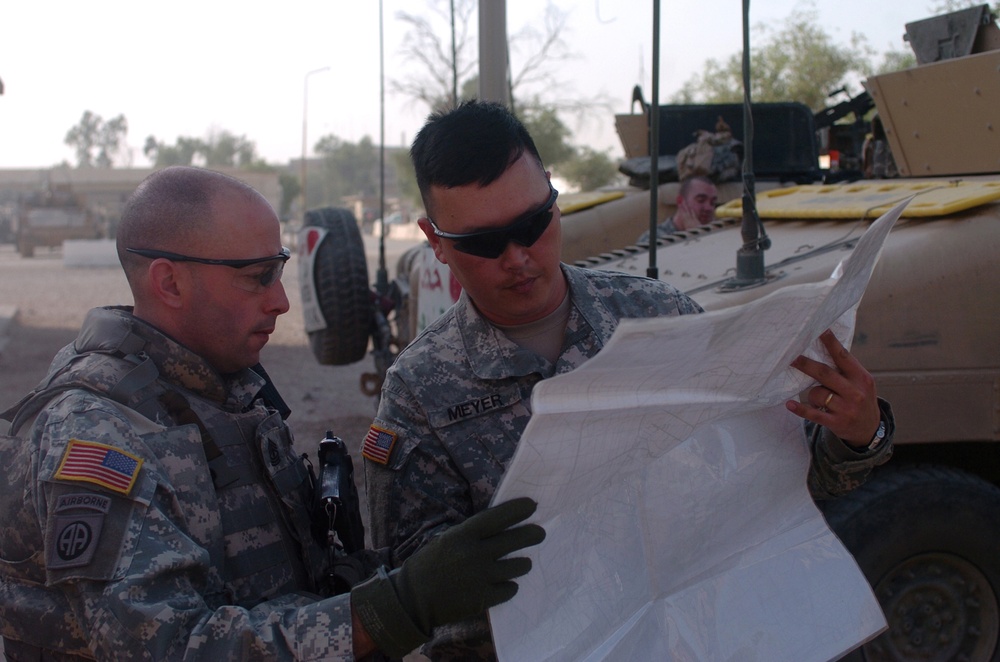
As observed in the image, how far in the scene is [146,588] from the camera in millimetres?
1335

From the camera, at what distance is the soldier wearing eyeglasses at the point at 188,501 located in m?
1.34

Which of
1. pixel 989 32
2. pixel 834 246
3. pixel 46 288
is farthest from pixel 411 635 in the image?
pixel 46 288

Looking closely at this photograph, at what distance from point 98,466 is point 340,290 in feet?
14.5

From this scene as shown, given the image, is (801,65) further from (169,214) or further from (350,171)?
(350,171)

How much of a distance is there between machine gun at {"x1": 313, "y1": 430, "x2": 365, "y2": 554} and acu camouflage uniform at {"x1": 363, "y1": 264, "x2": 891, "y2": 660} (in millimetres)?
63

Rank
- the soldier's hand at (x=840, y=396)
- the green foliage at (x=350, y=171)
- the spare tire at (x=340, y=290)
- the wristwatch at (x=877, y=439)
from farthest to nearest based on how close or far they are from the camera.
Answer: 1. the green foliage at (x=350, y=171)
2. the spare tire at (x=340, y=290)
3. the wristwatch at (x=877, y=439)
4. the soldier's hand at (x=840, y=396)

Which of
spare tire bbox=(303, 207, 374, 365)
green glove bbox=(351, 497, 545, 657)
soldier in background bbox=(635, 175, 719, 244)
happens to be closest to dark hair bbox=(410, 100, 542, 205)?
green glove bbox=(351, 497, 545, 657)

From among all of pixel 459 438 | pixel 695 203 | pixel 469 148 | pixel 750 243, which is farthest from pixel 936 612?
pixel 695 203

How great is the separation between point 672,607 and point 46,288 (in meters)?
21.2

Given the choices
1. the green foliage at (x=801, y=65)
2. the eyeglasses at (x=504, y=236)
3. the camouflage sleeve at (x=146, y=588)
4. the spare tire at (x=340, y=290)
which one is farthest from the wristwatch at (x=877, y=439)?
the green foliage at (x=801, y=65)

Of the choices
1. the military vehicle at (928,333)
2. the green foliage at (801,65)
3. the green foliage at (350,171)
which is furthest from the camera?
the green foliage at (350,171)

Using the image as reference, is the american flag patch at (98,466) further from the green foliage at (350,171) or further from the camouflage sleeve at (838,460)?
the green foliage at (350,171)

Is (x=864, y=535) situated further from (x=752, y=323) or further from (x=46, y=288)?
(x=46, y=288)

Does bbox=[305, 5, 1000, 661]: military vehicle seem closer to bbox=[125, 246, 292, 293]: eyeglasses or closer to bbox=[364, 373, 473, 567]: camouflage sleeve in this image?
bbox=[364, 373, 473, 567]: camouflage sleeve
